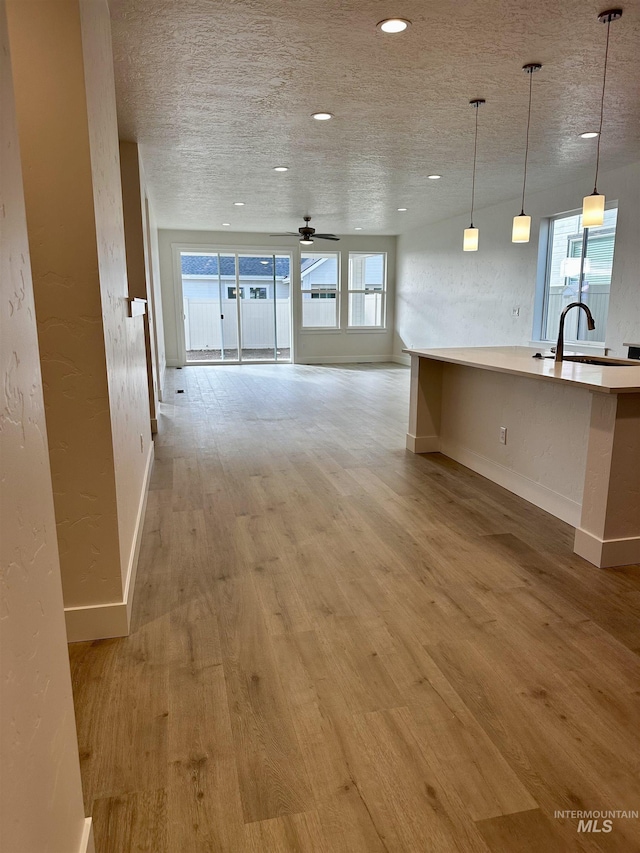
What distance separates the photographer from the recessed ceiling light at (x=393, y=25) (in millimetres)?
2848

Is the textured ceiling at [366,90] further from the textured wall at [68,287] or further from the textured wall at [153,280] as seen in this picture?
the textured wall at [68,287]

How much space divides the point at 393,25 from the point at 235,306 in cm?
875

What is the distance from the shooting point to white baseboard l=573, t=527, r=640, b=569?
2.67 meters

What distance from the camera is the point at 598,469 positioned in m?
2.65

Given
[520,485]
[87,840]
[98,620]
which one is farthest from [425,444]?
[87,840]

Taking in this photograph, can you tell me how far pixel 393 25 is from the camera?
2883 mm

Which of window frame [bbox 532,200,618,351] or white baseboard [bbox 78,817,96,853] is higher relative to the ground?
window frame [bbox 532,200,618,351]

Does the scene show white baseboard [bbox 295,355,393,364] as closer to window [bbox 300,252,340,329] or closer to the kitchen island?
window [bbox 300,252,340,329]

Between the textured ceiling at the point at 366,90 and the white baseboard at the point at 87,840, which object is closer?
the white baseboard at the point at 87,840

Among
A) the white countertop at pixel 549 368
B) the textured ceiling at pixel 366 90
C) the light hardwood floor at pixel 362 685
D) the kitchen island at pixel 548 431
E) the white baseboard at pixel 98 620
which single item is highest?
the textured ceiling at pixel 366 90

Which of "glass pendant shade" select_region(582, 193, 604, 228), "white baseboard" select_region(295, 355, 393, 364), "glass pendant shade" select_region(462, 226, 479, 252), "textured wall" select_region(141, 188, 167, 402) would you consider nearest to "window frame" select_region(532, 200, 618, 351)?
"glass pendant shade" select_region(462, 226, 479, 252)

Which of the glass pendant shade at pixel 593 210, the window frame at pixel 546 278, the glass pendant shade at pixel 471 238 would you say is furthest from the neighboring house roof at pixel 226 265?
the glass pendant shade at pixel 593 210

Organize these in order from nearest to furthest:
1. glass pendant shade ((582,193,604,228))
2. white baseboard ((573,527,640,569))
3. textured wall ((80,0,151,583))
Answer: textured wall ((80,0,151,583)) < white baseboard ((573,527,640,569)) < glass pendant shade ((582,193,604,228))

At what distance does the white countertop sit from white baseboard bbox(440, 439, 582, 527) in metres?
0.73
